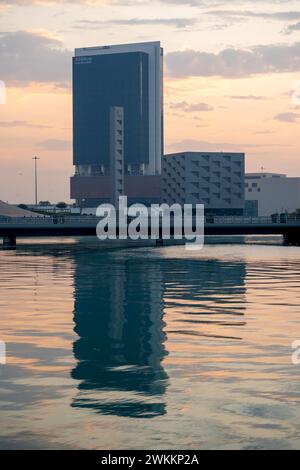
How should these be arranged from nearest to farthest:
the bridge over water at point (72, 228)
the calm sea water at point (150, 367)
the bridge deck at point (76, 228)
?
the calm sea water at point (150, 367)
the bridge deck at point (76, 228)
the bridge over water at point (72, 228)

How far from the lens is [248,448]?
21422mm

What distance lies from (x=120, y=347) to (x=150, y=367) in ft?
18.7

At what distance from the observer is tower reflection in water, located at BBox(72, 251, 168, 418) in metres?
26.5

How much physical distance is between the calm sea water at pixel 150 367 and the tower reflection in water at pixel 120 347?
0.06m

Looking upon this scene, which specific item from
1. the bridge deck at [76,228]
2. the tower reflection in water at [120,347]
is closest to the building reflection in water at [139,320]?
the tower reflection in water at [120,347]

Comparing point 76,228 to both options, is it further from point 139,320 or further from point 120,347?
point 120,347

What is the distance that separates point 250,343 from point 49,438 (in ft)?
Result: 55.0

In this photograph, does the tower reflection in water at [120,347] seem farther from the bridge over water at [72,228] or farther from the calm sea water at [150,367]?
the bridge over water at [72,228]

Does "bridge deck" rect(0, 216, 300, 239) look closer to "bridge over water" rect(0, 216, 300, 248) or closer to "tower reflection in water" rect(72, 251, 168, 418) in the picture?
"bridge over water" rect(0, 216, 300, 248)

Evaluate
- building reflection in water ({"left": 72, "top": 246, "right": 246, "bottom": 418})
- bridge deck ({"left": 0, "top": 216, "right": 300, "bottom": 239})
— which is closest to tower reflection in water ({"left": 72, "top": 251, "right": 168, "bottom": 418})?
building reflection in water ({"left": 72, "top": 246, "right": 246, "bottom": 418})

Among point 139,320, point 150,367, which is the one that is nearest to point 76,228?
point 139,320

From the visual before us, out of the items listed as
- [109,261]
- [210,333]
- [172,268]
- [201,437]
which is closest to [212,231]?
[109,261]

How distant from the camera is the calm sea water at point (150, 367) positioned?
22844mm

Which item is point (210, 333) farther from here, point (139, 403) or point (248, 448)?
point (248, 448)
